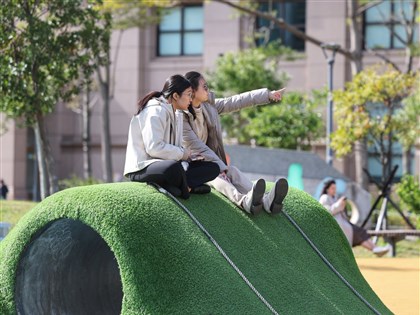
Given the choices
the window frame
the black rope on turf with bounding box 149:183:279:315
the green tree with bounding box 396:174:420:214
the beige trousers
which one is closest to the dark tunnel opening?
the black rope on turf with bounding box 149:183:279:315

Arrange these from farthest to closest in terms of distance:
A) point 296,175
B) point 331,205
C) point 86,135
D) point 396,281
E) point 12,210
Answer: point 86,135 < point 296,175 < point 12,210 < point 331,205 < point 396,281

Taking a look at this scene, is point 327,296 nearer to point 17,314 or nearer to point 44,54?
point 17,314

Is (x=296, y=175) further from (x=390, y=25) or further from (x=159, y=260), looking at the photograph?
(x=159, y=260)

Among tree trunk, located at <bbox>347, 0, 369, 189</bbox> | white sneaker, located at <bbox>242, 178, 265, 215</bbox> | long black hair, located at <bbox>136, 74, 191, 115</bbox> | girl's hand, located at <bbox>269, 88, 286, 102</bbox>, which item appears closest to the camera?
long black hair, located at <bbox>136, 74, 191, 115</bbox>

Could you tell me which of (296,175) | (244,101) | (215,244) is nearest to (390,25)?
(296,175)

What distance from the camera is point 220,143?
11492mm

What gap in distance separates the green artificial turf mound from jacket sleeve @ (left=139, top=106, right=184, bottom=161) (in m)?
0.32

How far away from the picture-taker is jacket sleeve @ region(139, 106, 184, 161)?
1003 centimetres

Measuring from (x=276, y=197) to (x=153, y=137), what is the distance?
1.51m

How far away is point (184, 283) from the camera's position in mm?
9312

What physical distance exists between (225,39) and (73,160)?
909cm

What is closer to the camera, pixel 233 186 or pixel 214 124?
pixel 233 186

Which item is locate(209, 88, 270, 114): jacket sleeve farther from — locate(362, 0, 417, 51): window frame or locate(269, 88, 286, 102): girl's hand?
locate(362, 0, 417, 51): window frame

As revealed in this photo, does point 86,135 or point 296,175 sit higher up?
point 86,135
